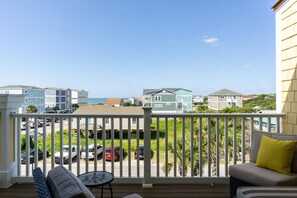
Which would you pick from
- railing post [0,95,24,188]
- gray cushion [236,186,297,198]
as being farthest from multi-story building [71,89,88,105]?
gray cushion [236,186,297,198]

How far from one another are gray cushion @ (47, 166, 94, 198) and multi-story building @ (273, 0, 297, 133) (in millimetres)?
3014

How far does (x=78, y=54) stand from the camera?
17141 mm

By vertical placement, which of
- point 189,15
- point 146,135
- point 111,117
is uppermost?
point 189,15

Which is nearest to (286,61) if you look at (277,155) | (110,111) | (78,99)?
(277,155)

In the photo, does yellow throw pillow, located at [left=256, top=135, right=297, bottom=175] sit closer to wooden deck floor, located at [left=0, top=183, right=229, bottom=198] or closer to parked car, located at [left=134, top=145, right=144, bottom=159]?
wooden deck floor, located at [left=0, top=183, right=229, bottom=198]

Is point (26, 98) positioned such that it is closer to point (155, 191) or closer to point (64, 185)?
point (155, 191)

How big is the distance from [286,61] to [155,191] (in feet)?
8.87

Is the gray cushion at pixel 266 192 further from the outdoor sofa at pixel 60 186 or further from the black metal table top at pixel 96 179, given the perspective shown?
the outdoor sofa at pixel 60 186

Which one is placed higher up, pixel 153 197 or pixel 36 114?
pixel 36 114

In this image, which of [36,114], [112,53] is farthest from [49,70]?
[36,114]

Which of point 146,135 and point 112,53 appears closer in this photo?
point 146,135

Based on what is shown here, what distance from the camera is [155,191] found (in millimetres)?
2939

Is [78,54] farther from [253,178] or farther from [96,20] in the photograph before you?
[253,178]

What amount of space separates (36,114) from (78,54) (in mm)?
15006
